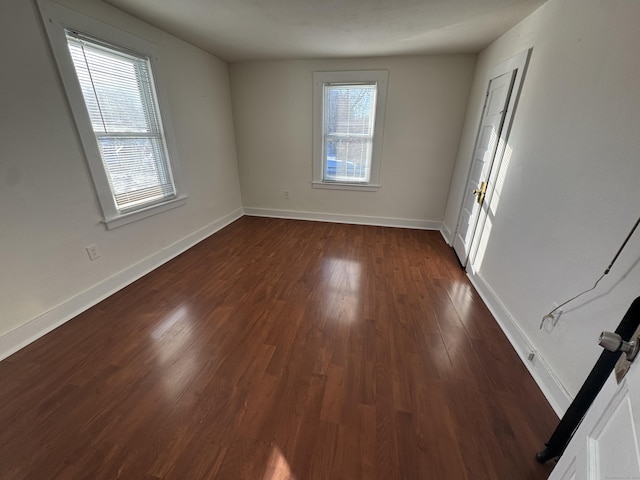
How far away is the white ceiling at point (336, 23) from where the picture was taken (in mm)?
2027

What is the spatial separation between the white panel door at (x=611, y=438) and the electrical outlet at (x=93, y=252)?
3.02 meters

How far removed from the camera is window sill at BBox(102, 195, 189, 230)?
2.30 m

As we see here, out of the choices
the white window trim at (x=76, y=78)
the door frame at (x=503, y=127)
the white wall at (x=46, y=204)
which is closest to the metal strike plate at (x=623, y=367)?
the door frame at (x=503, y=127)

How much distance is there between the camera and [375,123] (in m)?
3.67

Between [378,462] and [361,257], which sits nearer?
[378,462]

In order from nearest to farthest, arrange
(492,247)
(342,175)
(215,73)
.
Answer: (492,247)
(215,73)
(342,175)

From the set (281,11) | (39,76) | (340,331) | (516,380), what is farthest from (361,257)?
(39,76)

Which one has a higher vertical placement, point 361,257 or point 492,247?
point 492,247

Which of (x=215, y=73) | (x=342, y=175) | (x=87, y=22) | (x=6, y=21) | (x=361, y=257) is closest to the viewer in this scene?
(x=6, y=21)

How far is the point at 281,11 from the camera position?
215cm

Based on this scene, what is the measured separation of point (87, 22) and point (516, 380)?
388 centimetres

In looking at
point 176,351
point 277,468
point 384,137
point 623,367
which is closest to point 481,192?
point 384,137

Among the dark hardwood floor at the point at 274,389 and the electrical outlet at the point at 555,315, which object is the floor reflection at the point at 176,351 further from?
the electrical outlet at the point at 555,315

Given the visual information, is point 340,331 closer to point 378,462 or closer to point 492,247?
point 378,462
